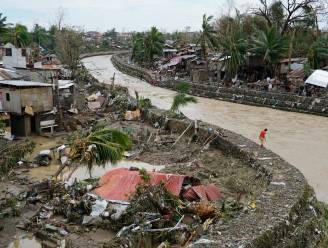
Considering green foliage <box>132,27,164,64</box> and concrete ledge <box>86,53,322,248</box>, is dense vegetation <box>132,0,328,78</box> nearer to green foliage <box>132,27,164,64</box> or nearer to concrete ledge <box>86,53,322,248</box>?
green foliage <box>132,27,164,64</box>

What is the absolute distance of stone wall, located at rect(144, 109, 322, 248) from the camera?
29.2ft

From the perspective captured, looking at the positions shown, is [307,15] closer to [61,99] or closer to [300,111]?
[300,111]

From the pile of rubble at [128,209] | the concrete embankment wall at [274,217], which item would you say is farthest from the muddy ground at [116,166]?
the concrete embankment wall at [274,217]

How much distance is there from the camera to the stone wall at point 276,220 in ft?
29.2

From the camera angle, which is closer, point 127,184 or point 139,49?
point 127,184

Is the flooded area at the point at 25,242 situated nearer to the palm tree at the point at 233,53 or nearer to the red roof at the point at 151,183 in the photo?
the red roof at the point at 151,183

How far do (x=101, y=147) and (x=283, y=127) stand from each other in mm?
16439

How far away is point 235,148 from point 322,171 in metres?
3.28

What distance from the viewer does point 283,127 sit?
1000 inches

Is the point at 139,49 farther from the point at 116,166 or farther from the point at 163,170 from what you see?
the point at 163,170

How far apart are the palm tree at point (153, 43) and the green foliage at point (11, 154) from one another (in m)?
35.4

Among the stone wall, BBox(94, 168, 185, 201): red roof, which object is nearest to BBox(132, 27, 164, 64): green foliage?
the stone wall

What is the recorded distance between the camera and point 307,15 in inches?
1772

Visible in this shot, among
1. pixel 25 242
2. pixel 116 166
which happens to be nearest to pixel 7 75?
pixel 116 166
